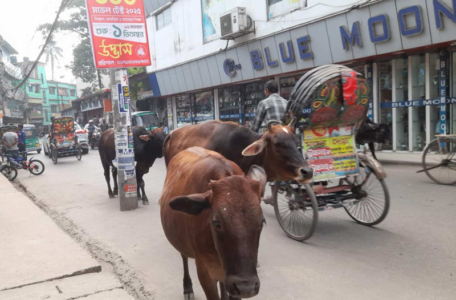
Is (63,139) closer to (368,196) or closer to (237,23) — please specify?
(237,23)

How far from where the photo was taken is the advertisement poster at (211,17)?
646 inches

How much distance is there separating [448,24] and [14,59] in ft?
197

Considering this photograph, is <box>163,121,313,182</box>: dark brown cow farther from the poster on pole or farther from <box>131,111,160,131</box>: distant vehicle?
<box>131,111,160,131</box>: distant vehicle

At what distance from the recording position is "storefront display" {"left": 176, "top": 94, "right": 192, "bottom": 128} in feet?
71.5

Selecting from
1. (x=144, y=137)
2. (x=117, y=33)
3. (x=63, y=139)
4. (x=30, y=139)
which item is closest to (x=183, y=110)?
(x=63, y=139)

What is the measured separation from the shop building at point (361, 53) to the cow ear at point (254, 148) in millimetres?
7289

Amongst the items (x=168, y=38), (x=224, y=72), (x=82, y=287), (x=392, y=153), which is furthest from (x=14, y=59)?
(x=82, y=287)

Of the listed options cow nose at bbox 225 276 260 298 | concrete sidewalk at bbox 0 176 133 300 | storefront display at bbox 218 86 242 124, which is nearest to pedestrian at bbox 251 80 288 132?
concrete sidewalk at bbox 0 176 133 300

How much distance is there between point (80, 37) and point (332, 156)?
3392cm

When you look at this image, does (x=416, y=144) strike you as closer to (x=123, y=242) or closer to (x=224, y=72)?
(x=224, y=72)

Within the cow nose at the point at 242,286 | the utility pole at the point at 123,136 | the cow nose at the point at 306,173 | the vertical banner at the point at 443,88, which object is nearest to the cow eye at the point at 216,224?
the cow nose at the point at 242,286

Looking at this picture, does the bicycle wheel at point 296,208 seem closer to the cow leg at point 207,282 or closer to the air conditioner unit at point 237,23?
the cow leg at point 207,282

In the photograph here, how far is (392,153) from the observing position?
12164 mm

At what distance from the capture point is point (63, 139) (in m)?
16.3
